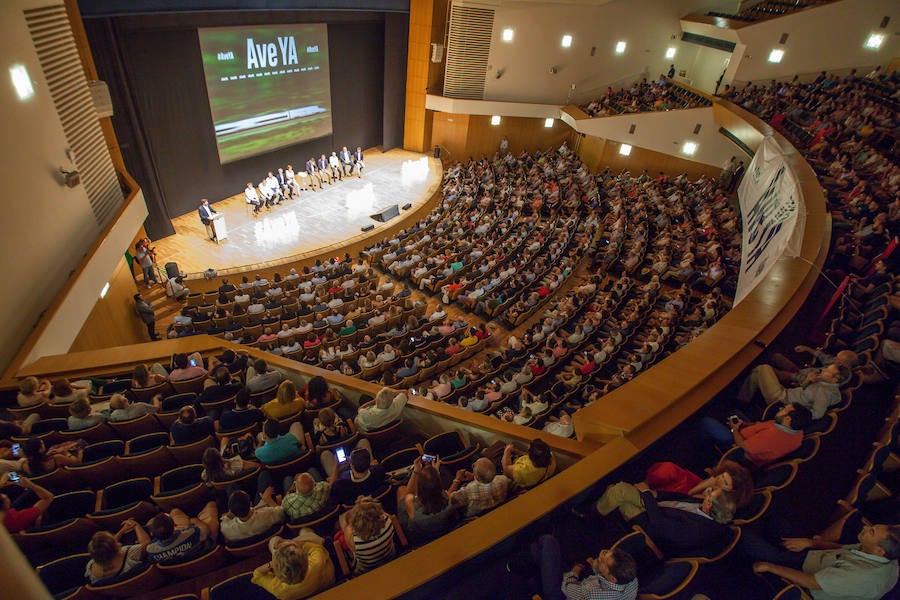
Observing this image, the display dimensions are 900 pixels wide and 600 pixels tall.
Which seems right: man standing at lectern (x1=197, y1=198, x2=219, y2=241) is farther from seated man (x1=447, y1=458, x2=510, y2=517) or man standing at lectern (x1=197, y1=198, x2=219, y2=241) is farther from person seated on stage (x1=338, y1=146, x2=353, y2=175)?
seated man (x1=447, y1=458, x2=510, y2=517)

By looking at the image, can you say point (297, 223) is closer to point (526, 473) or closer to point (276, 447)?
point (276, 447)

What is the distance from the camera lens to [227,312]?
299 inches

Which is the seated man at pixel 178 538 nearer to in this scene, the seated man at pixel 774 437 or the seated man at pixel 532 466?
the seated man at pixel 532 466

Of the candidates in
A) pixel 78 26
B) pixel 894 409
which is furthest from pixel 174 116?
pixel 894 409

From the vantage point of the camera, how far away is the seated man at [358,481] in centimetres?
295

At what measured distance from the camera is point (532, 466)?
114 inches

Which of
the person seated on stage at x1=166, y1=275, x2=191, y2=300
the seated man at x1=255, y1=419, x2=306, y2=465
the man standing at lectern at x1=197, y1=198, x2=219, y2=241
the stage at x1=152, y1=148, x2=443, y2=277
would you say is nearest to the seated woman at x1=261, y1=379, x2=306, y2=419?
the seated man at x1=255, y1=419, x2=306, y2=465

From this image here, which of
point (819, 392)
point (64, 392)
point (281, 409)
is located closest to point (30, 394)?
point (64, 392)

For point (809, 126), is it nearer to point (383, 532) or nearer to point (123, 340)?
point (383, 532)

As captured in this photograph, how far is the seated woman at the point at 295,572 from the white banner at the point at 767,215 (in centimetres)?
533

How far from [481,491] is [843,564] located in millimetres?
1753

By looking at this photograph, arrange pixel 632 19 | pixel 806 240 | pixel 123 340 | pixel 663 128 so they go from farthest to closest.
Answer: pixel 632 19
pixel 663 128
pixel 123 340
pixel 806 240

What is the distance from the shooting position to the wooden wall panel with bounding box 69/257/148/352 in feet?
21.6

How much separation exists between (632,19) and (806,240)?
1572 centimetres
